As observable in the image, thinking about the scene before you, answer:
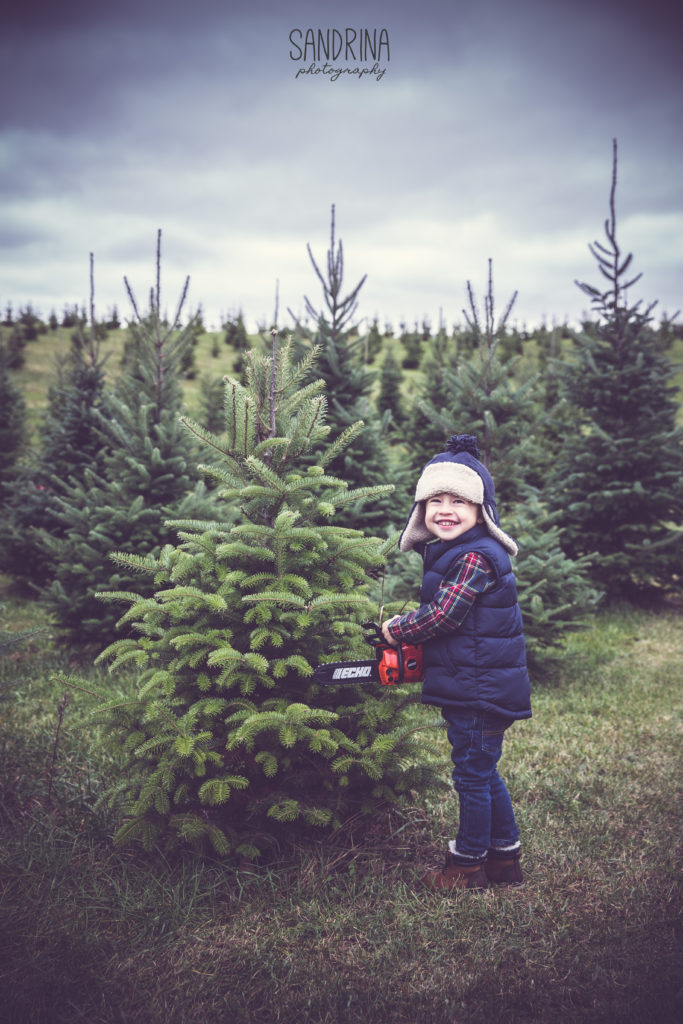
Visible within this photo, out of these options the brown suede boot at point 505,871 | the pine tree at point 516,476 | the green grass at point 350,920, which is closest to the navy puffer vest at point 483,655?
the brown suede boot at point 505,871

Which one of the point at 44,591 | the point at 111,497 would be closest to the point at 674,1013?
the point at 111,497

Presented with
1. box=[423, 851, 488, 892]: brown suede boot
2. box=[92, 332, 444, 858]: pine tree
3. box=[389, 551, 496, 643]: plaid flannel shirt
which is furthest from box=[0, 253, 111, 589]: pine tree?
box=[423, 851, 488, 892]: brown suede boot

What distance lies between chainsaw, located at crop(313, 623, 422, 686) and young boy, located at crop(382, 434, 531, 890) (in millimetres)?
63

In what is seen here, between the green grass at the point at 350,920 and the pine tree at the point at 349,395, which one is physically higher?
the pine tree at the point at 349,395

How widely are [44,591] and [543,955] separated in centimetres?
535

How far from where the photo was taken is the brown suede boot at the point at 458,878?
2.84 metres

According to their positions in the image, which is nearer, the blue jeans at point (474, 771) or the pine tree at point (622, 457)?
the blue jeans at point (474, 771)

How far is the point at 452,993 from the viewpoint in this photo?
2297 mm

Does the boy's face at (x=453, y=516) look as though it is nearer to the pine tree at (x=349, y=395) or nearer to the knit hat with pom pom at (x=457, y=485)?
the knit hat with pom pom at (x=457, y=485)

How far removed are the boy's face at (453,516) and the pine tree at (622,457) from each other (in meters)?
5.22

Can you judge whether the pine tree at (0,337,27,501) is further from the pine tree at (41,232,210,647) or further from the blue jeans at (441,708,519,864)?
the blue jeans at (441,708,519,864)

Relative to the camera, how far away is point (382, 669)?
274 cm

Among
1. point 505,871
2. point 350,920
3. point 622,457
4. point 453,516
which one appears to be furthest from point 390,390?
point 350,920

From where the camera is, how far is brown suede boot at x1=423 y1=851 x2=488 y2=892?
2.84 m
